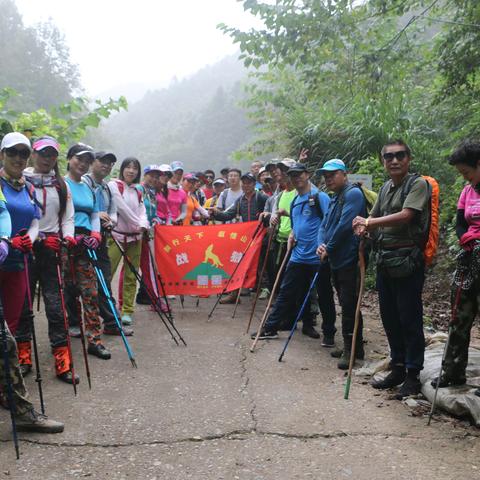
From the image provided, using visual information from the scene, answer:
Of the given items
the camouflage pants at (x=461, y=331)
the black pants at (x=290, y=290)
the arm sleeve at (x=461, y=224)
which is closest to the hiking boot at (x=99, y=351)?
the black pants at (x=290, y=290)

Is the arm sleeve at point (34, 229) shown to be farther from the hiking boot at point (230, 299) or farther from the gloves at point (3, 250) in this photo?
the hiking boot at point (230, 299)

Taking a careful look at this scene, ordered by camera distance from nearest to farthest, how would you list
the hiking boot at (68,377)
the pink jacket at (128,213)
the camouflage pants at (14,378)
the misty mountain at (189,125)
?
the camouflage pants at (14,378) → the hiking boot at (68,377) → the pink jacket at (128,213) → the misty mountain at (189,125)

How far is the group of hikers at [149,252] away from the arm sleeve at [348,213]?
0.03 feet

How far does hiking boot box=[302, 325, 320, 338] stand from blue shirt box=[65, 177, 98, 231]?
9.63 ft

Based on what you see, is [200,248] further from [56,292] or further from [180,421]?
[180,421]

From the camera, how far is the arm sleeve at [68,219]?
448cm

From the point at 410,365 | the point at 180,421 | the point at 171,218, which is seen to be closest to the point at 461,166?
the point at 410,365

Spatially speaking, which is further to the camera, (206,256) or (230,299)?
(230,299)

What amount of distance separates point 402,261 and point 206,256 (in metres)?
3.73

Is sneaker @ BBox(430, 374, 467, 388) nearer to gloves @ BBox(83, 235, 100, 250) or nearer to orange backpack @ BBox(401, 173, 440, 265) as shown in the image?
orange backpack @ BBox(401, 173, 440, 265)

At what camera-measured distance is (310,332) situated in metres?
6.16

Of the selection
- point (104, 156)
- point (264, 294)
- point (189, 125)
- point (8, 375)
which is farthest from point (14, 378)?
point (189, 125)

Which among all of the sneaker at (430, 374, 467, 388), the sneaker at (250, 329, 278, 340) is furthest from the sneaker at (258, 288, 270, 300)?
the sneaker at (430, 374, 467, 388)

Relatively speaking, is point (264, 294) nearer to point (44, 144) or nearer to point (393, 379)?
point (393, 379)
